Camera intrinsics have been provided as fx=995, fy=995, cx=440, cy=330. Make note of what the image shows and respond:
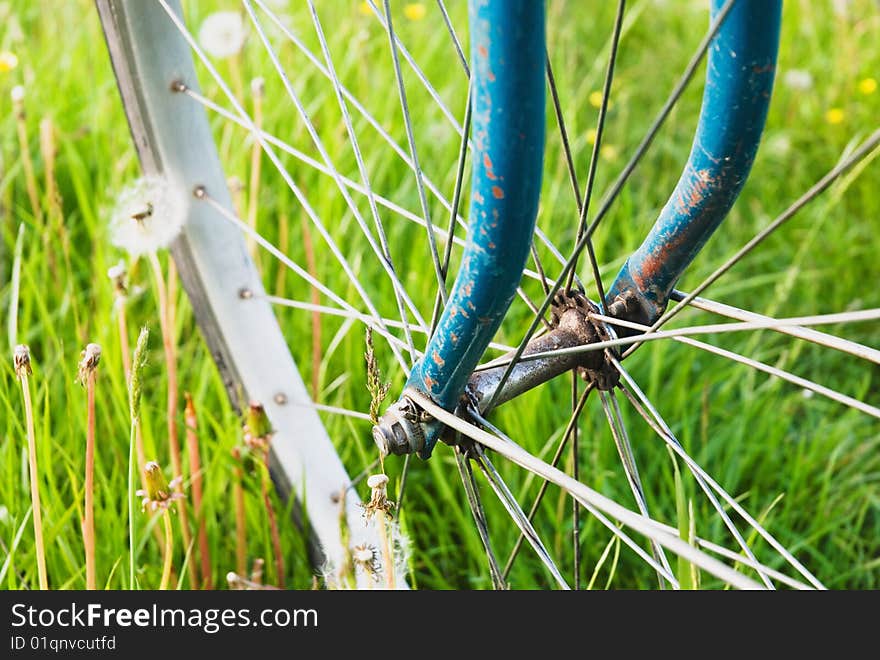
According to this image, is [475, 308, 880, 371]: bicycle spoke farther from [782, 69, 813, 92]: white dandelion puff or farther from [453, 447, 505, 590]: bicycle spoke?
[782, 69, 813, 92]: white dandelion puff

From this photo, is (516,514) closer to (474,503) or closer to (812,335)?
(474,503)

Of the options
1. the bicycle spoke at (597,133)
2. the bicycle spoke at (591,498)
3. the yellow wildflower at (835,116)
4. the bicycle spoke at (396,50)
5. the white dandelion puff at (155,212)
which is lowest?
the bicycle spoke at (591,498)

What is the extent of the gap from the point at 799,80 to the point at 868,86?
6.0 inches

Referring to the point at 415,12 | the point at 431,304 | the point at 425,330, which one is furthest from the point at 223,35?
the point at 425,330

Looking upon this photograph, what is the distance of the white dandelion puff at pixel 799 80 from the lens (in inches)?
91.7

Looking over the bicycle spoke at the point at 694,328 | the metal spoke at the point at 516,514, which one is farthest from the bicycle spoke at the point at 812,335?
the metal spoke at the point at 516,514

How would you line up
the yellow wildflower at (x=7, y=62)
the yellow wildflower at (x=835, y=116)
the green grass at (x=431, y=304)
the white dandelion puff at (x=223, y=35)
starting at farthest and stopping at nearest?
the yellow wildflower at (x=835, y=116)
the yellow wildflower at (x=7, y=62)
the white dandelion puff at (x=223, y=35)
the green grass at (x=431, y=304)

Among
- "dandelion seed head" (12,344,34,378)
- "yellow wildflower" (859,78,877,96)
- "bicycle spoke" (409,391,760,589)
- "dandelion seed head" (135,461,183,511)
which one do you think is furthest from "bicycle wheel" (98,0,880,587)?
"yellow wildflower" (859,78,877,96)

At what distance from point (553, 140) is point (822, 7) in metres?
1.14

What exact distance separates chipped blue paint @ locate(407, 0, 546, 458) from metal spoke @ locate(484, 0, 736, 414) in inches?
1.2

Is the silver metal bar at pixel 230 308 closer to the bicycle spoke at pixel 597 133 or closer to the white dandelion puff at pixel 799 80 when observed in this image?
the bicycle spoke at pixel 597 133
